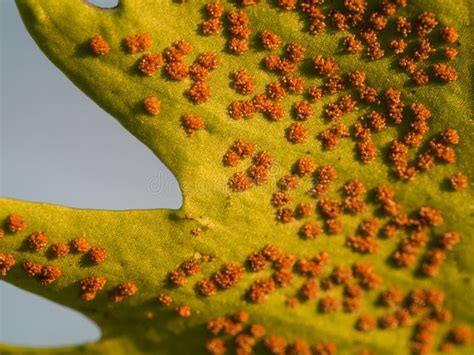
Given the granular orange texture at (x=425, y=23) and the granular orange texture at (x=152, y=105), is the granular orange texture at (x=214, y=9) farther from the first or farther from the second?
the granular orange texture at (x=425, y=23)

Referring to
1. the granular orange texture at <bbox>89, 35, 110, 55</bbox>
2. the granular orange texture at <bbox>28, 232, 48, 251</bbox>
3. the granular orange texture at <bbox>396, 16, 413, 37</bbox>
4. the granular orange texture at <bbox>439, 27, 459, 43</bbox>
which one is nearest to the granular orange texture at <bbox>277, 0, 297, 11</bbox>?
the granular orange texture at <bbox>396, 16, 413, 37</bbox>

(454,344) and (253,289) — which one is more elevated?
(454,344)

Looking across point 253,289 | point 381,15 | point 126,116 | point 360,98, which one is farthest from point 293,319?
Answer: point 381,15

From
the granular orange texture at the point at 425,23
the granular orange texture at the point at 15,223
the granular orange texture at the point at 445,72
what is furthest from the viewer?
the granular orange texture at the point at 15,223

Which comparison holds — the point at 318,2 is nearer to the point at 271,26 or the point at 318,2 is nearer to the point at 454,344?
the point at 271,26

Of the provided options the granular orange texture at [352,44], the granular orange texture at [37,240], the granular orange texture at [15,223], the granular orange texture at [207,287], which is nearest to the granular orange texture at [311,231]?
the granular orange texture at [207,287]
